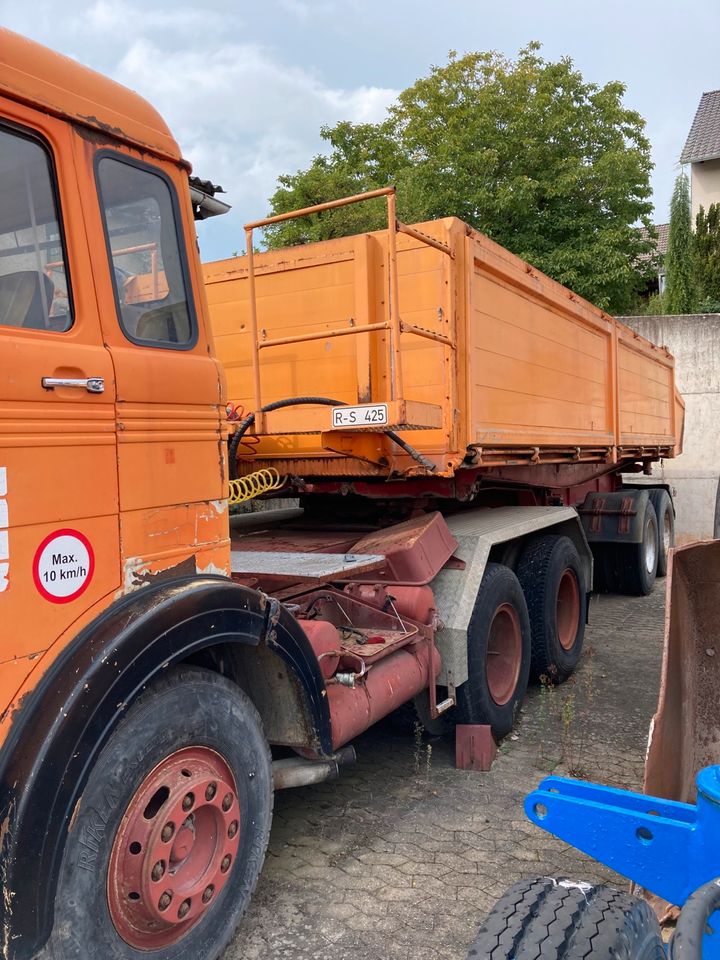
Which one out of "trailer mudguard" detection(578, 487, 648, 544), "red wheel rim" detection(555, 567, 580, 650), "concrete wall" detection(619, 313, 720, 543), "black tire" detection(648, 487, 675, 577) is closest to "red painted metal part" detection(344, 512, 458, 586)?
"red wheel rim" detection(555, 567, 580, 650)

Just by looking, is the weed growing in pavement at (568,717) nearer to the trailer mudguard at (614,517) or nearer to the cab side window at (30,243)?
the trailer mudguard at (614,517)

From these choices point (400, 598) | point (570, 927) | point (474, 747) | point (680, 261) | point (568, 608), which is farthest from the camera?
point (680, 261)

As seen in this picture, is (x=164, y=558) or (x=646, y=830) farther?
(x=164, y=558)

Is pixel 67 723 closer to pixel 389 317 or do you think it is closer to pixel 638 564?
pixel 389 317

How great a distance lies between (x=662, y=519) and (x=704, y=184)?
2155cm

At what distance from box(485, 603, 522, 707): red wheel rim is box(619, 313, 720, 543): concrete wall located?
8.70 meters

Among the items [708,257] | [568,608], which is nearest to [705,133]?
[708,257]

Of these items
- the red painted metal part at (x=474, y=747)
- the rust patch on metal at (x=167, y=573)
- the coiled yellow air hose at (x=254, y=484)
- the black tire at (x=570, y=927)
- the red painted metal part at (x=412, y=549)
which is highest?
the coiled yellow air hose at (x=254, y=484)

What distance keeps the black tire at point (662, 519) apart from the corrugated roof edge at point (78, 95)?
785 centimetres

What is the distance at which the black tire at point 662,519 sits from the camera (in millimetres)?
9508

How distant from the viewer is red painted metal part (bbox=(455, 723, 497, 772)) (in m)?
4.08

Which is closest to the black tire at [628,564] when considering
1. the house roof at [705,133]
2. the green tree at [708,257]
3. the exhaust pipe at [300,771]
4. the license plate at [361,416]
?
the license plate at [361,416]

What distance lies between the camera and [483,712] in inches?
165

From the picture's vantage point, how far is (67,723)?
191 centimetres
